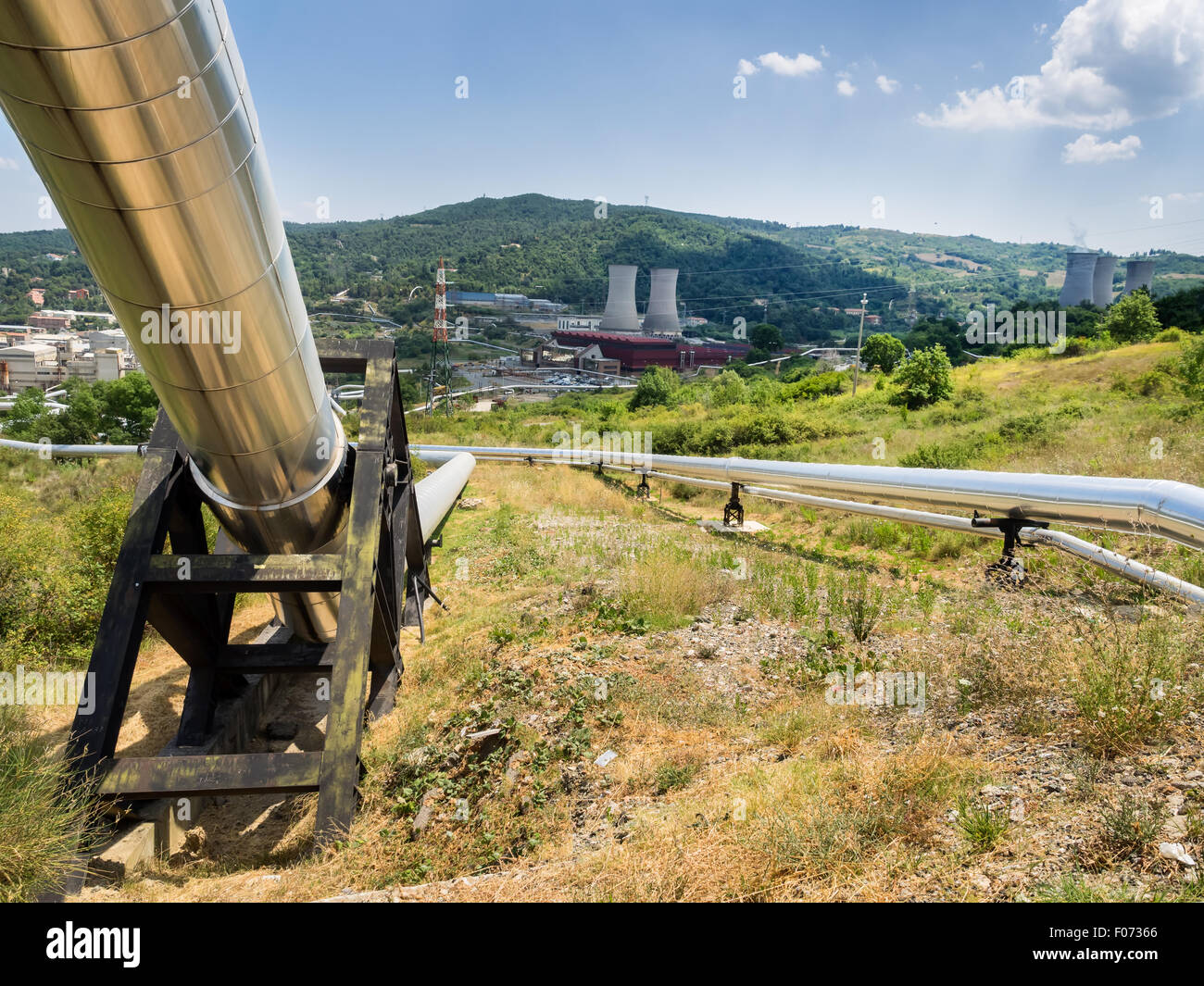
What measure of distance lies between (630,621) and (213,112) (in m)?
5.09

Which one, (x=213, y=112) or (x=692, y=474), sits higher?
(x=213, y=112)

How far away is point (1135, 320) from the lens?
4106cm

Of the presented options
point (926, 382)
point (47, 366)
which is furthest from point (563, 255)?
point (926, 382)

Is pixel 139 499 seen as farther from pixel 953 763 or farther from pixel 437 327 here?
pixel 437 327

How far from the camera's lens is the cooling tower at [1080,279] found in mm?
65938

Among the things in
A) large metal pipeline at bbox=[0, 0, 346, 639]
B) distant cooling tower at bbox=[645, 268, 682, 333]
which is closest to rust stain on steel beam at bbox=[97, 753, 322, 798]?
large metal pipeline at bbox=[0, 0, 346, 639]

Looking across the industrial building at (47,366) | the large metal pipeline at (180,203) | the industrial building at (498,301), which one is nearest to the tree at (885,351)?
the large metal pipeline at (180,203)

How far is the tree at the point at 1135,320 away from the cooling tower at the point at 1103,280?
2747cm

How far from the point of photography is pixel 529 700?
18.1ft

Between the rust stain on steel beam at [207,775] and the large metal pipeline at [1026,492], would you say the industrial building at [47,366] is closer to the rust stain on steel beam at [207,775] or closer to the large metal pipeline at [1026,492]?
the large metal pipeline at [1026,492]

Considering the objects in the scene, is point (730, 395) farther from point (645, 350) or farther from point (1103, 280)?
point (1103, 280)
